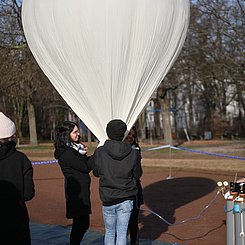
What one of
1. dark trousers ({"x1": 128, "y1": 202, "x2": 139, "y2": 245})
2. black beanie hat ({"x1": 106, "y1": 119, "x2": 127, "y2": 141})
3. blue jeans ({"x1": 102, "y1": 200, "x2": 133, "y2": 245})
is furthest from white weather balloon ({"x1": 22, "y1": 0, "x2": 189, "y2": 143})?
blue jeans ({"x1": 102, "y1": 200, "x2": 133, "y2": 245})

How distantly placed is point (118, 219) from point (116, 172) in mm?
548

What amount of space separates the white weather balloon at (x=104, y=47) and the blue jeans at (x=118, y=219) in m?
1.64

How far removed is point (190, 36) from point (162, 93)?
15.8ft

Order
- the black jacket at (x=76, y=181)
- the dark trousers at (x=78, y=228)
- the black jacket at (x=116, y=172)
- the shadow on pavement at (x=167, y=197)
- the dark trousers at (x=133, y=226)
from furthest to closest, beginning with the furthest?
the shadow on pavement at (x=167, y=197)
the dark trousers at (x=133, y=226)
the dark trousers at (x=78, y=228)
the black jacket at (x=76, y=181)
the black jacket at (x=116, y=172)

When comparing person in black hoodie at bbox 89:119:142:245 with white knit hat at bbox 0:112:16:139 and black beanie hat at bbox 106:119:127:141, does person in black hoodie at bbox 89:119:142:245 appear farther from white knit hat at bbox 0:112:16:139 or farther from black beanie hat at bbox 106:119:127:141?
white knit hat at bbox 0:112:16:139

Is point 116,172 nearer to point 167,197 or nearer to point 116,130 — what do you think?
point 116,130

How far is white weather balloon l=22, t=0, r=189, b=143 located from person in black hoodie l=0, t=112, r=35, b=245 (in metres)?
2.39

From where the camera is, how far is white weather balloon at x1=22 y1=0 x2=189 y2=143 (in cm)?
707

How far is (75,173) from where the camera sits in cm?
650

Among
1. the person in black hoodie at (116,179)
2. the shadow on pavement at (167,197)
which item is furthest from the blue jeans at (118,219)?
the shadow on pavement at (167,197)

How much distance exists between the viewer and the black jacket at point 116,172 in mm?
5762

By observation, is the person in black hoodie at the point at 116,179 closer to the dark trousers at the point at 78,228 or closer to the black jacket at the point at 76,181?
the black jacket at the point at 76,181

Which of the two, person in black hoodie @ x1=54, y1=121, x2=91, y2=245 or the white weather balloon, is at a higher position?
the white weather balloon

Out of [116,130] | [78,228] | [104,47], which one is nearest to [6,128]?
[116,130]
